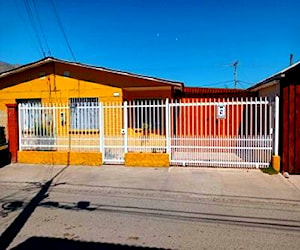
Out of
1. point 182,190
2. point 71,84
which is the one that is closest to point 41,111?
point 71,84

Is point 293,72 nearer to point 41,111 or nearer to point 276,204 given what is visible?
point 276,204

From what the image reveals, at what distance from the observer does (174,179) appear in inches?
287

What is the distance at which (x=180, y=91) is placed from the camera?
1345 cm

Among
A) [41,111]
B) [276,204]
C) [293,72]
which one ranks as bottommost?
[276,204]

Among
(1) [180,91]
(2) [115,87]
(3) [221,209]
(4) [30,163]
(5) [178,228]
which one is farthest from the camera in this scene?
(1) [180,91]

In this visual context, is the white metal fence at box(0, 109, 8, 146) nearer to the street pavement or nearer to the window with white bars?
the street pavement

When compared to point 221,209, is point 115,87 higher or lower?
higher

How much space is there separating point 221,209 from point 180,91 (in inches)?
354

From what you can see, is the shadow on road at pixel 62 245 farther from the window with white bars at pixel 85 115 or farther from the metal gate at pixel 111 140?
the window with white bars at pixel 85 115

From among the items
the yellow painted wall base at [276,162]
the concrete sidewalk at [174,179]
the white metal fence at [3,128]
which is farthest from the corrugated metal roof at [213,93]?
the white metal fence at [3,128]

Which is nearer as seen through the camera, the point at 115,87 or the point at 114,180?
the point at 114,180

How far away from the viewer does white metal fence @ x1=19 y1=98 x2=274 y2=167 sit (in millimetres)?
8203

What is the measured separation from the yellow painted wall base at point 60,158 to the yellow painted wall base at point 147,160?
1.03 metres

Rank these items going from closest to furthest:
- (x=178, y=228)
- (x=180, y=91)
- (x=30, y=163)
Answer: (x=178, y=228)
(x=30, y=163)
(x=180, y=91)
